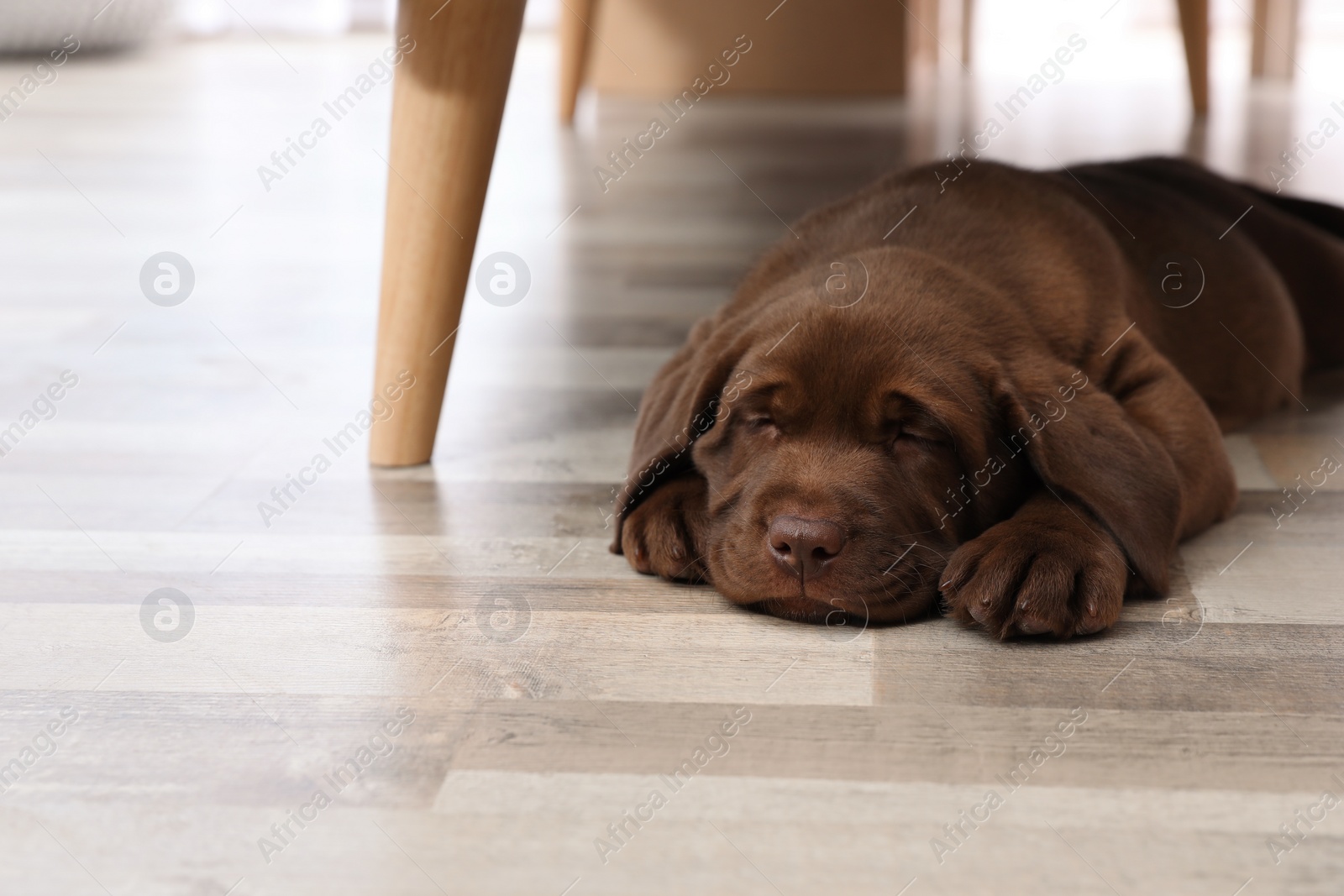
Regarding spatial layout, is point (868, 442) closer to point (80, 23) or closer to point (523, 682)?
point (523, 682)

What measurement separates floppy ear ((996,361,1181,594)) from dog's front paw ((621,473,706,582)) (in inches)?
17.0

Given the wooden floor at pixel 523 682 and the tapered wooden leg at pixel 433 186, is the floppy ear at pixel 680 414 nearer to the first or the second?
the wooden floor at pixel 523 682

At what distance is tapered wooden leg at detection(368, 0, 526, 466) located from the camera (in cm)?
217

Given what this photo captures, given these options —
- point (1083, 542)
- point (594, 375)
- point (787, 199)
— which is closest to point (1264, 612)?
point (1083, 542)

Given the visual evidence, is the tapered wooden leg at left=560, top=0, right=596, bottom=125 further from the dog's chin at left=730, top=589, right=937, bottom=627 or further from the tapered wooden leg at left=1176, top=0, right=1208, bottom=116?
the dog's chin at left=730, top=589, right=937, bottom=627

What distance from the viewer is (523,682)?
61.7 inches

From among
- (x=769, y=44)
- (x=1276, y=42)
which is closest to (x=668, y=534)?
(x=769, y=44)

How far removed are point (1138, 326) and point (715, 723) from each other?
1.15 metres

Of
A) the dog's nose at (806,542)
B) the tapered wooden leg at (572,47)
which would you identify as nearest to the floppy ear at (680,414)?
the dog's nose at (806,542)

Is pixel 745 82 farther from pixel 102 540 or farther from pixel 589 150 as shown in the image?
pixel 102 540

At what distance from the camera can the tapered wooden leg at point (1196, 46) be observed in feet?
19.9

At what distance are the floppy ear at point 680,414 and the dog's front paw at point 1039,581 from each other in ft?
1.27

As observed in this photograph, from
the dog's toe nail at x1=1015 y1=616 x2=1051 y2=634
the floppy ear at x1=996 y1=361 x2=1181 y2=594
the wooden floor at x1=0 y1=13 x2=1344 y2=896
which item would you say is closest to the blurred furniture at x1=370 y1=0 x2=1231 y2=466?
the wooden floor at x1=0 y1=13 x2=1344 y2=896

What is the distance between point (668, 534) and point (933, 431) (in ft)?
1.26
